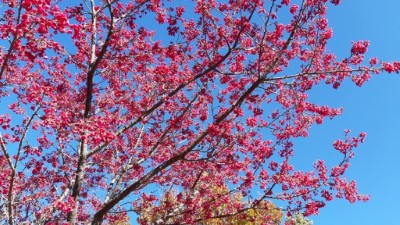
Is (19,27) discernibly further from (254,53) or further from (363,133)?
(363,133)

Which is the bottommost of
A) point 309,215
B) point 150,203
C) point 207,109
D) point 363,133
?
point 309,215

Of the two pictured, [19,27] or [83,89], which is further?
[83,89]

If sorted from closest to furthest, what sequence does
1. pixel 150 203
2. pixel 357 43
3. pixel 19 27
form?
pixel 19 27, pixel 357 43, pixel 150 203

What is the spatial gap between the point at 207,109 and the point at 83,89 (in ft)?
11.6

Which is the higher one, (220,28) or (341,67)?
(220,28)

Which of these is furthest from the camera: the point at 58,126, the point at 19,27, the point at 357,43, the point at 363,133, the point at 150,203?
the point at 150,203

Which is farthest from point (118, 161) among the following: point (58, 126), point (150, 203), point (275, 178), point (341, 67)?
point (341, 67)

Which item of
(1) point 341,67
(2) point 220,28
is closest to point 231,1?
(2) point 220,28

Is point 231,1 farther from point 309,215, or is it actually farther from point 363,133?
point 309,215

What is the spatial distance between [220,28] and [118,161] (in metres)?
4.82

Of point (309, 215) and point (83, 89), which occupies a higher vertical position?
point (83, 89)

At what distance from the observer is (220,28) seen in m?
9.38

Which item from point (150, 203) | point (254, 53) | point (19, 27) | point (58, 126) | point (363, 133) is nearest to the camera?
point (19, 27)

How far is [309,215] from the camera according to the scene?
9.34 meters
